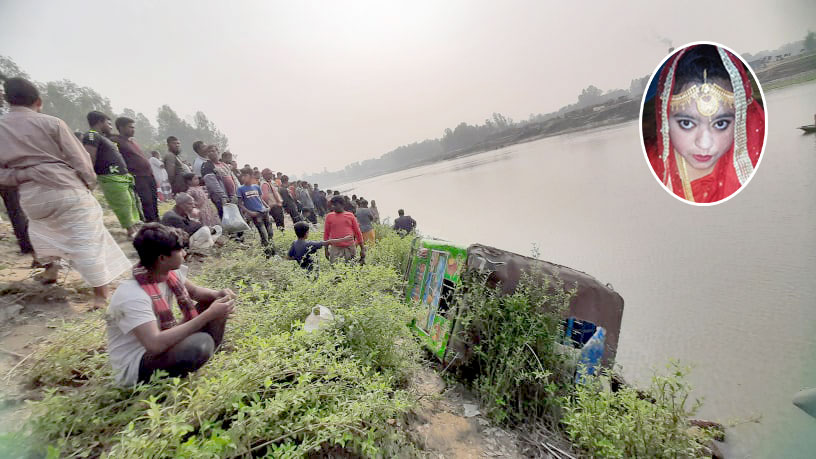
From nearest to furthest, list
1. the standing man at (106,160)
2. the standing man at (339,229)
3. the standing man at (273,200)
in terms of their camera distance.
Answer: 1. the standing man at (106,160)
2. the standing man at (339,229)
3. the standing man at (273,200)

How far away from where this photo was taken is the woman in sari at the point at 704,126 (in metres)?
2.69

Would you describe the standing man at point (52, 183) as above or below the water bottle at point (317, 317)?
above

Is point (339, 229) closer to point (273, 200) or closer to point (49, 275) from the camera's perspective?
point (49, 275)

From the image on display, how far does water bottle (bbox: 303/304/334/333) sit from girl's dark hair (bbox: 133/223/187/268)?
1157 millimetres

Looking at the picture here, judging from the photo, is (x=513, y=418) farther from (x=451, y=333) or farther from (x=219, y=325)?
(x=219, y=325)

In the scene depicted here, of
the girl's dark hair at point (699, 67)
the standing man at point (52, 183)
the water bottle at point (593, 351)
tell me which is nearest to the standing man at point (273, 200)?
the standing man at point (52, 183)

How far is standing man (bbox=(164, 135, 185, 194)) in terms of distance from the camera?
5.15 m

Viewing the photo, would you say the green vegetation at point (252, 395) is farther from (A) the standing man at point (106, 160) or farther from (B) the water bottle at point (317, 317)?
(A) the standing man at point (106, 160)

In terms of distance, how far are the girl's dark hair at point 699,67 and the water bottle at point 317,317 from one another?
12.5 ft

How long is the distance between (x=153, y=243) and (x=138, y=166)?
3.64m

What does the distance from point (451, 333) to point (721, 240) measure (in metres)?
8.35

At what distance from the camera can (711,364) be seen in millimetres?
4680

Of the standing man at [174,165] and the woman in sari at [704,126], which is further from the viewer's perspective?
the standing man at [174,165]

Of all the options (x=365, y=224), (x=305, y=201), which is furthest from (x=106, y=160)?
(x=305, y=201)
